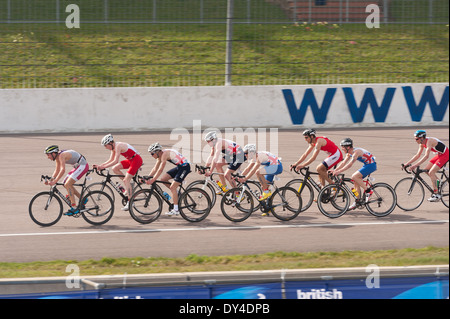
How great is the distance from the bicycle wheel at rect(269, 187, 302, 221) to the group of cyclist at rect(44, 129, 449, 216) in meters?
0.18

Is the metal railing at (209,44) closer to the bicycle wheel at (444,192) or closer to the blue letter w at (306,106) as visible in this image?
the blue letter w at (306,106)

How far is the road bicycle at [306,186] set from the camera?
12.2 meters

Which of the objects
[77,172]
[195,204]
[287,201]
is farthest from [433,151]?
[77,172]

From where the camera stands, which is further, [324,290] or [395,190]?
[395,190]

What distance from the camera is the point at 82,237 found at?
1114cm

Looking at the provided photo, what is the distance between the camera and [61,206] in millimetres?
11781

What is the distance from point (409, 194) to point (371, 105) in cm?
699

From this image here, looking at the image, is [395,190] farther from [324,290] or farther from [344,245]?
[324,290]

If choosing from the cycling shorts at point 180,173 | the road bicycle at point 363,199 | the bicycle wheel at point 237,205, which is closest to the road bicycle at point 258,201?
the bicycle wheel at point 237,205

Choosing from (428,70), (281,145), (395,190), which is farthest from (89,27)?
(395,190)

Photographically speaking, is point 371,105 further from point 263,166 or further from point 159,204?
point 159,204

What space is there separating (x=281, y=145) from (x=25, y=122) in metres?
6.77

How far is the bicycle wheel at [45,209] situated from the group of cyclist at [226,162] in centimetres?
25

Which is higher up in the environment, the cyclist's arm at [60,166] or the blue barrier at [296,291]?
the cyclist's arm at [60,166]
